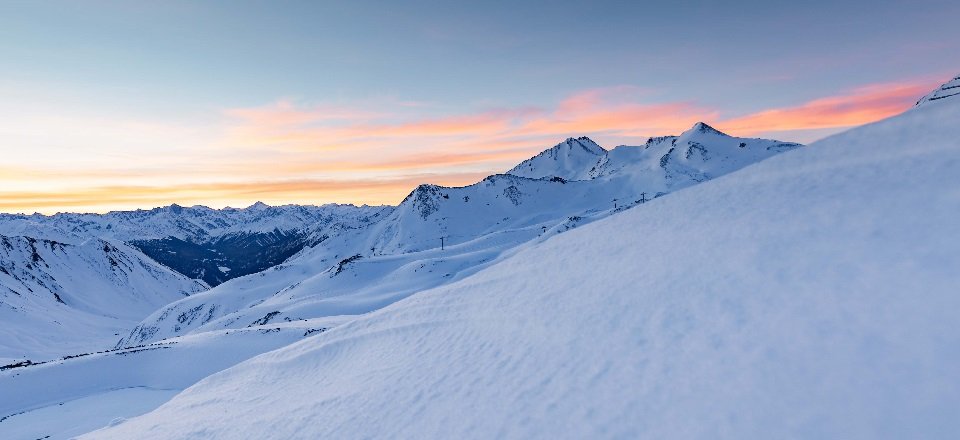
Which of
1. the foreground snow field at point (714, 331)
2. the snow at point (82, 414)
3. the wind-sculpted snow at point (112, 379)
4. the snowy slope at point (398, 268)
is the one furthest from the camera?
the snowy slope at point (398, 268)

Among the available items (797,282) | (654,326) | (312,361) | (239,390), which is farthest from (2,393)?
(797,282)

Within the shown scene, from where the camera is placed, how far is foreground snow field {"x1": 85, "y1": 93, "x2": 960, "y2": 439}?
6.90m

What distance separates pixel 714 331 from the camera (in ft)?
29.7

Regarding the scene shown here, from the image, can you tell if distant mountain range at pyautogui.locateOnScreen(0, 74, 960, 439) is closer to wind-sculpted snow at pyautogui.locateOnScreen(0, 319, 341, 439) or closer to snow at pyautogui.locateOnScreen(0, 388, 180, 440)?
snow at pyautogui.locateOnScreen(0, 388, 180, 440)

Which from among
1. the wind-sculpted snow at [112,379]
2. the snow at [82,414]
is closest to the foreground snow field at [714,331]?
the snow at [82,414]

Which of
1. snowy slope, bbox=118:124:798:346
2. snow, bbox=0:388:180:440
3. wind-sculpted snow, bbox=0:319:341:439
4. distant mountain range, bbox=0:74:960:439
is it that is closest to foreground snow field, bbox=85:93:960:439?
distant mountain range, bbox=0:74:960:439

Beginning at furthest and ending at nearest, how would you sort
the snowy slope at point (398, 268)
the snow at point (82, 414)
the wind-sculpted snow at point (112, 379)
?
1. the snowy slope at point (398, 268)
2. the wind-sculpted snow at point (112, 379)
3. the snow at point (82, 414)

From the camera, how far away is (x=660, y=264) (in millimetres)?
12758

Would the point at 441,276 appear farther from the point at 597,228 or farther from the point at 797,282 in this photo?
the point at 797,282

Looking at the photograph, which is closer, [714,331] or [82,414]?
[714,331]

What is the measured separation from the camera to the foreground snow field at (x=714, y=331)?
22.6ft

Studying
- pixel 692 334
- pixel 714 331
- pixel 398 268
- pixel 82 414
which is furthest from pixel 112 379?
pixel 398 268

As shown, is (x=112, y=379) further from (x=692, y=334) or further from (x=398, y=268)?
(x=398, y=268)

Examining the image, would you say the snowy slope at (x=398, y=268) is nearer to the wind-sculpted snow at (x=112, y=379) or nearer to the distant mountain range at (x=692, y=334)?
the wind-sculpted snow at (x=112, y=379)
